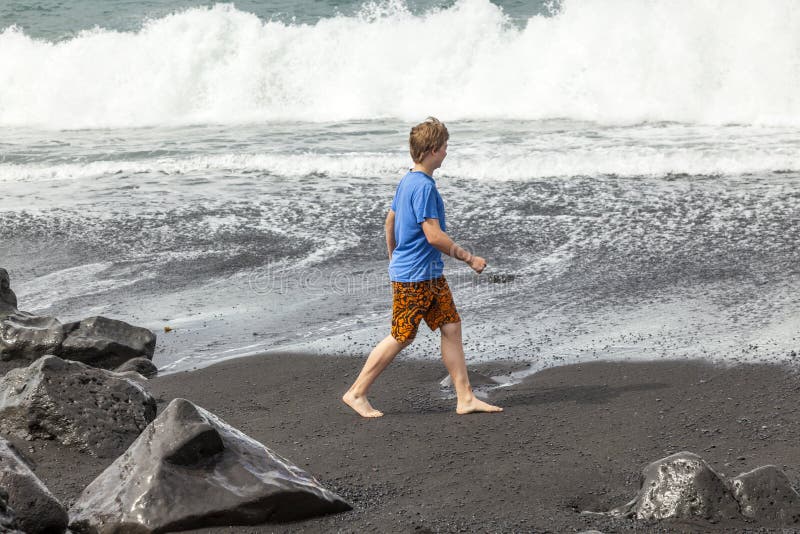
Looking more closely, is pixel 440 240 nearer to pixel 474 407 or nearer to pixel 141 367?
pixel 474 407

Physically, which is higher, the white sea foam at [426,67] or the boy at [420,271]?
the white sea foam at [426,67]

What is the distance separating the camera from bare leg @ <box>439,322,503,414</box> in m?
5.23

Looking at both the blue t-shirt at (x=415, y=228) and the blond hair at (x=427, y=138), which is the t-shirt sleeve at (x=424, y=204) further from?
the blond hair at (x=427, y=138)

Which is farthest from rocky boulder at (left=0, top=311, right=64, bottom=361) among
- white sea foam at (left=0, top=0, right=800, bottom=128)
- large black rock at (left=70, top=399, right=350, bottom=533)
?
white sea foam at (left=0, top=0, right=800, bottom=128)

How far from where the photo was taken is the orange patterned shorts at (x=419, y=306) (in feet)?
17.2

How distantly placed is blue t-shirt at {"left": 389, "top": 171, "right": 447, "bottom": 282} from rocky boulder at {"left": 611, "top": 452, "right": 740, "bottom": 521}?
1.86m

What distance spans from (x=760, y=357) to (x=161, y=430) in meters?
3.78

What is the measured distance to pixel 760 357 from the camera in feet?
19.0

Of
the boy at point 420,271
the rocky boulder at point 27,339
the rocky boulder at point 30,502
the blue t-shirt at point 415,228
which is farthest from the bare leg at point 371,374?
the rocky boulder at point 27,339

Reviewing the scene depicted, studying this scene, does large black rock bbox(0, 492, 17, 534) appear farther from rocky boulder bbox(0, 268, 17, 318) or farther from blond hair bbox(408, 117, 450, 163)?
rocky boulder bbox(0, 268, 17, 318)

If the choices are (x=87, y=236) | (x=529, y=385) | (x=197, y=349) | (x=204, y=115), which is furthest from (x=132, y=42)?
(x=529, y=385)

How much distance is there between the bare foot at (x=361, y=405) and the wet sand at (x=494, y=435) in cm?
6

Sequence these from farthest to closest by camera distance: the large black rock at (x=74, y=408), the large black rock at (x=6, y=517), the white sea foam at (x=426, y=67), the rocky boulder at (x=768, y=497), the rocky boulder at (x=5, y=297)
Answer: the white sea foam at (x=426, y=67), the rocky boulder at (x=5, y=297), the large black rock at (x=74, y=408), the rocky boulder at (x=768, y=497), the large black rock at (x=6, y=517)

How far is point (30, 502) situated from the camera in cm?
354
